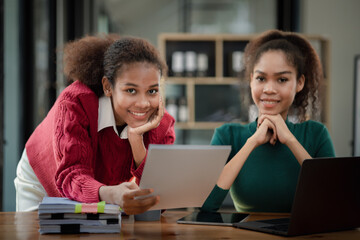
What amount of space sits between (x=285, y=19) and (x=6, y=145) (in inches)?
140

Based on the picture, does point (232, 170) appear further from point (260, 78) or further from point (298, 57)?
point (298, 57)

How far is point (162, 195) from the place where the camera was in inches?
47.6

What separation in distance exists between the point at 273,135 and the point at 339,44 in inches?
147

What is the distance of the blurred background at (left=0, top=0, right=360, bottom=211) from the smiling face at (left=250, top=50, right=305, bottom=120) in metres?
2.02

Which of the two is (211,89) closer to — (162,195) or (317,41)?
(317,41)

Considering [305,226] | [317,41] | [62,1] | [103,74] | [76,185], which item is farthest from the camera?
[317,41]

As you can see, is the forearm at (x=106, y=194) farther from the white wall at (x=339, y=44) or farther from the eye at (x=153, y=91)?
the white wall at (x=339, y=44)

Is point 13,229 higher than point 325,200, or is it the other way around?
point 325,200

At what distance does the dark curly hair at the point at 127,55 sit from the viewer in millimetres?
1522

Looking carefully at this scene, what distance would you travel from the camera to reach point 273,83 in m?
1.70

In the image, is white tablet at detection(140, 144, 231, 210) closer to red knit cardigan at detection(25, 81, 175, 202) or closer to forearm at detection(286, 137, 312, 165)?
red knit cardigan at detection(25, 81, 175, 202)

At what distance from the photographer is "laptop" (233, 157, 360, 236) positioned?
113 cm

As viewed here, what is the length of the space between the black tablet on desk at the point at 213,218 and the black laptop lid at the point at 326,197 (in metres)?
0.24

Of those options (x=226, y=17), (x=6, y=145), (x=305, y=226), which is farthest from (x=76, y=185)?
(x=226, y=17)
